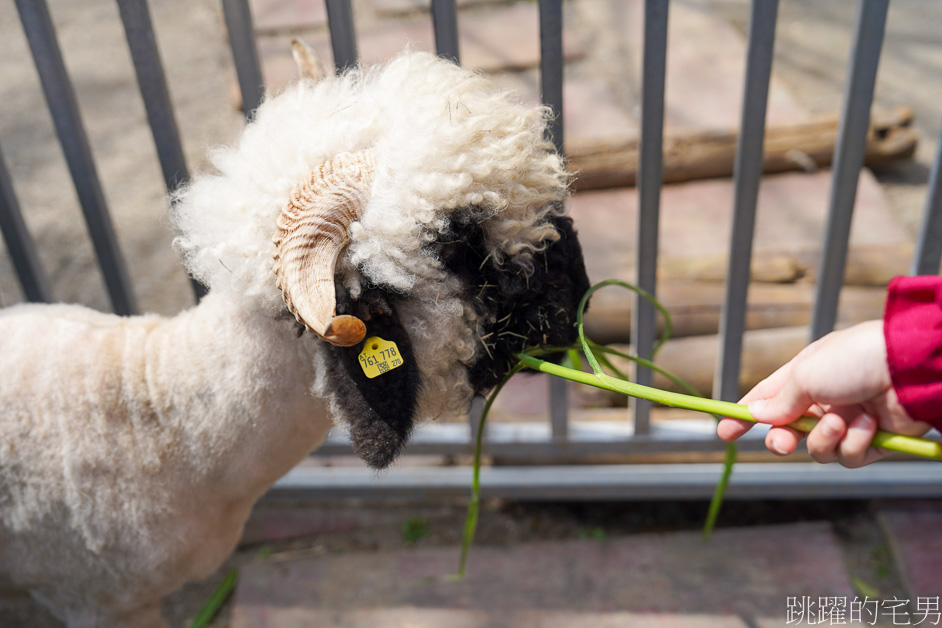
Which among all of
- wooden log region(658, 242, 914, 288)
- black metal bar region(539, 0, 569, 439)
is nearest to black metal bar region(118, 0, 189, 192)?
black metal bar region(539, 0, 569, 439)

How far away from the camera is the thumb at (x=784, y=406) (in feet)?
3.62

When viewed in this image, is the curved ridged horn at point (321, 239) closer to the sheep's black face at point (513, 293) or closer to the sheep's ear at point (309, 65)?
the sheep's black face at point (513, 293)

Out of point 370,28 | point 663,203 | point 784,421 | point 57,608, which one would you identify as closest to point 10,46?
point 370,28

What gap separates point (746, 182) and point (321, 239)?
4.28 ft

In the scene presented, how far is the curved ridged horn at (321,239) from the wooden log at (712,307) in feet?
5.58

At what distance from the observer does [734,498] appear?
254cm

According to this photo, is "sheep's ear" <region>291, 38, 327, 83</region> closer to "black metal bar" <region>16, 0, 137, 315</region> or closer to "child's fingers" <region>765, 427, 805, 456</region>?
"black metal bar" <region>16, 0, 137, 315</region>

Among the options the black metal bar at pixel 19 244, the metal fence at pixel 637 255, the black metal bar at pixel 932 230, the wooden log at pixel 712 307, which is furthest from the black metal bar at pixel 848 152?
the black metal bar at pixel 19 244

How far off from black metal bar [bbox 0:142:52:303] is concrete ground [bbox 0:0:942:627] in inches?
32.0

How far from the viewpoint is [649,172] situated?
195 centimetres

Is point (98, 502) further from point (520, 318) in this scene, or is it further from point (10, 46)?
point (10, 46)

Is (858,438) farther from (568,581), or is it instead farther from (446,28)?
(568,581)

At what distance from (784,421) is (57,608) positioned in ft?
5.42

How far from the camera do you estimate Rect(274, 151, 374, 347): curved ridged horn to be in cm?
110
